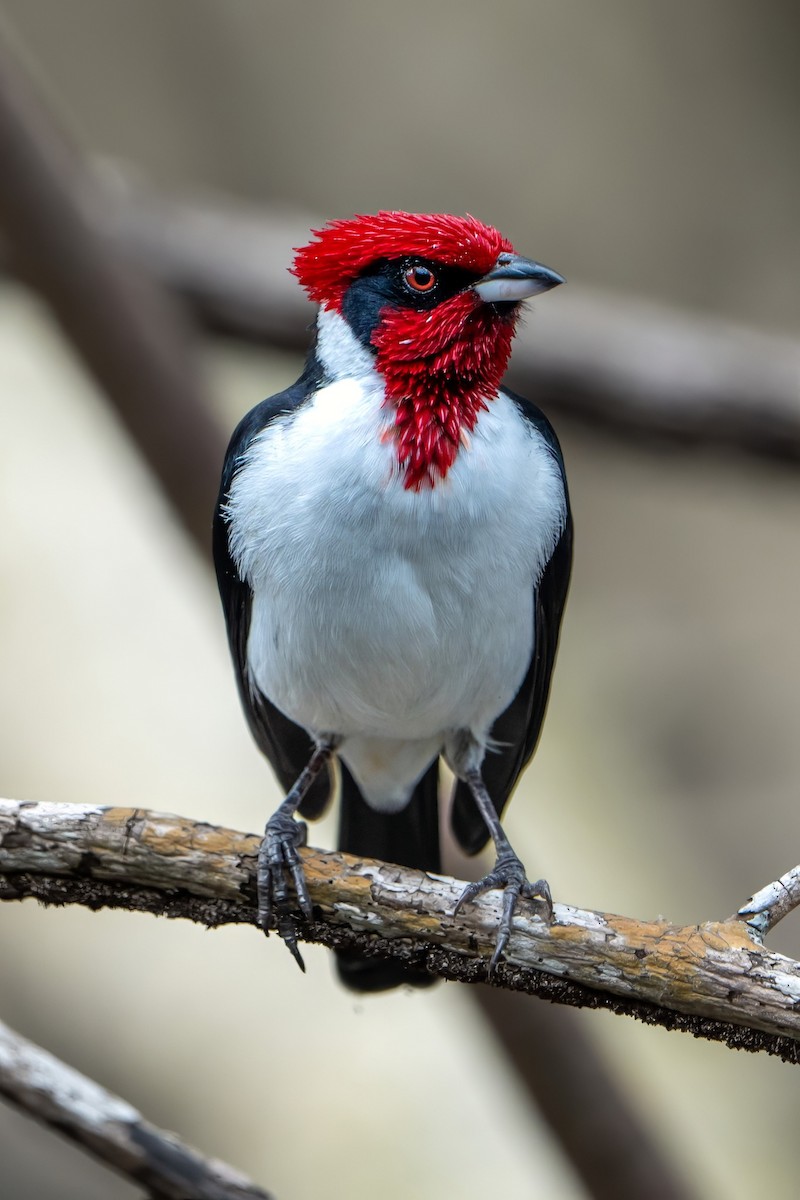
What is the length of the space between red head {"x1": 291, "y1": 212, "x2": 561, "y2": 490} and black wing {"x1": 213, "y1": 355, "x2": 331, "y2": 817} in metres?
0.24

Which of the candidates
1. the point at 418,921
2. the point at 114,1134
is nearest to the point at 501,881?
the point at 418,921

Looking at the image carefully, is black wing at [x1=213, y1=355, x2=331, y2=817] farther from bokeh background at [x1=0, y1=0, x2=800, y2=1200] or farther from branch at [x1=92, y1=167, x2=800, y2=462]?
branch at [x1=92, y1=167, x2=800, y2=462]

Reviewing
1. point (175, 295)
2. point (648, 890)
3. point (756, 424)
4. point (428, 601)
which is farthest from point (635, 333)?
point (648, 890)

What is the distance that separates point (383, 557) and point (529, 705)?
2.55 ft

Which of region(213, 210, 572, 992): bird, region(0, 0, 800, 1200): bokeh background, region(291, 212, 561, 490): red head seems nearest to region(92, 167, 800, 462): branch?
region(0, 0, 800, 1200): bokeh background

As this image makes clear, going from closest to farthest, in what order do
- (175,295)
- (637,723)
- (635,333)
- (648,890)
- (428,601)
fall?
(428,601)
(635,333)
(175,295)
(648,890)
(637,723)

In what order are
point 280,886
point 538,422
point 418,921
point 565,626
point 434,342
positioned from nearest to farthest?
point 418,921
point 280,886
point 434,342
point 538,422
point 565,626

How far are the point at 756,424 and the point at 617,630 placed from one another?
3202 millimetres

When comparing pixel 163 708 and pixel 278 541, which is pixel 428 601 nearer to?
pixel 278 541

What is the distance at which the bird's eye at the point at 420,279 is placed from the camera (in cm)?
304

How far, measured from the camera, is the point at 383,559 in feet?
9.68

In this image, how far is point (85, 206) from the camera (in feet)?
15.1

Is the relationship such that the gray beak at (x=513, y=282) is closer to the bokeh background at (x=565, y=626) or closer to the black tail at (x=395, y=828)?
the black tail at (x=395, y=828)

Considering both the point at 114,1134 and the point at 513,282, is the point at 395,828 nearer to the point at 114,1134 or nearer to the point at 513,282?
the point at 513,282
